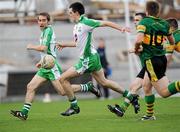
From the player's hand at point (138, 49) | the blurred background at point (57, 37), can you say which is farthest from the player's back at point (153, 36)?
the blurred background at point (57, 37)

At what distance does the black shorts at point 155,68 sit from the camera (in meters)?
13.7

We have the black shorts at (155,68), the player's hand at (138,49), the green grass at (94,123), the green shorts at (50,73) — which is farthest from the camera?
the green shorts at (50,73)

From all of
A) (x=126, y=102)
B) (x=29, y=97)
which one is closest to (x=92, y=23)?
(x=126, y=102)

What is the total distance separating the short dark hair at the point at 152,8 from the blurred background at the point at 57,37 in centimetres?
1428

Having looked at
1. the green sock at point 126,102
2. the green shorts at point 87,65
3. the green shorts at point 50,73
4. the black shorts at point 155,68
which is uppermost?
the black shorts at point 155,68

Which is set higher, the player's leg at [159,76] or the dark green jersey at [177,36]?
the dark green jersey at [177,36]

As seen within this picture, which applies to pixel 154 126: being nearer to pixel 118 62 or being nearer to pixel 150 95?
pixel 150 95

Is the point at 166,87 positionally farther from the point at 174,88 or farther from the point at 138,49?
the point at 138,49

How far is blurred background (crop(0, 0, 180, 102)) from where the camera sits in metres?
28.2

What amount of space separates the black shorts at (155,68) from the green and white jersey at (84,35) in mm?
2243

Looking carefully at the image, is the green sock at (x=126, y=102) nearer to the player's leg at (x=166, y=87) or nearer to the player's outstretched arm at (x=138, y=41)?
the player's leg at (x=166, y=87)

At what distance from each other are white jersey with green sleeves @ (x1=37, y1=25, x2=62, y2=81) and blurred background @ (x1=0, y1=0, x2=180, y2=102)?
11.7 m

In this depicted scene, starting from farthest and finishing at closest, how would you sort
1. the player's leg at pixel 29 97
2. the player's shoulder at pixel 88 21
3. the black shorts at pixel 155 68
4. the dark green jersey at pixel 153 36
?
1. the player's shoulder at pixel 88 21
2. the player's leg at pixel 29 97
3. the black shorts at pixel 155 68
4. the dark green jersey at pixel 153 36

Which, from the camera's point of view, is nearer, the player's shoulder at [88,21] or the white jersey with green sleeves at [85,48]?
the player's shoulder at [88,21]
